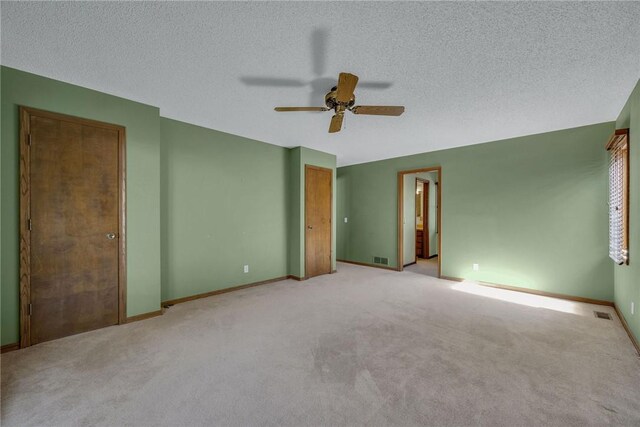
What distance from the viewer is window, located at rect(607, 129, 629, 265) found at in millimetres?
2691

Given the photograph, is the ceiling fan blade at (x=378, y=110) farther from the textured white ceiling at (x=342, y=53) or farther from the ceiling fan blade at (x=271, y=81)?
the ceiling fan blade at (x=271, y=81)

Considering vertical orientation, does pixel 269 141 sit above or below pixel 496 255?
above

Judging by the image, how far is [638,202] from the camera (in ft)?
7.61

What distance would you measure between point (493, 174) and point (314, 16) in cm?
396

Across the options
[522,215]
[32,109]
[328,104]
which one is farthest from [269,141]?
[522,215]

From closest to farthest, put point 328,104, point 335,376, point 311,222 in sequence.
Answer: point 335,376 → point 328,104 → point 311,222

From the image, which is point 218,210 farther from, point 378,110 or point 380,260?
point 380,260

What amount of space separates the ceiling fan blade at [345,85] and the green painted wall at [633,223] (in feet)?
8.46

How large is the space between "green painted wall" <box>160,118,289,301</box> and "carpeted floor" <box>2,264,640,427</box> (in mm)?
719

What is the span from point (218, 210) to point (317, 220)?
187 cm

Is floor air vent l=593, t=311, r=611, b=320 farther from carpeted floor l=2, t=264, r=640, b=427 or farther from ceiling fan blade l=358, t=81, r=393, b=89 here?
ceiling fan blade l=358, t=81, r=393, b=89

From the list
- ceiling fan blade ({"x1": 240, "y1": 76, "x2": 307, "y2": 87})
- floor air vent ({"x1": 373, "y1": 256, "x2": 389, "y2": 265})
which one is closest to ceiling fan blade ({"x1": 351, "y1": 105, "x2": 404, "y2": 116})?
ceiling fan blade ({"x1": 240, "y1": 76, "x2": 307, "y2": 87})

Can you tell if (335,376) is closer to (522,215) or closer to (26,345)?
(26,345)

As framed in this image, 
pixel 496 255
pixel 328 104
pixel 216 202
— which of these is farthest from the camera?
pixel 496 255
